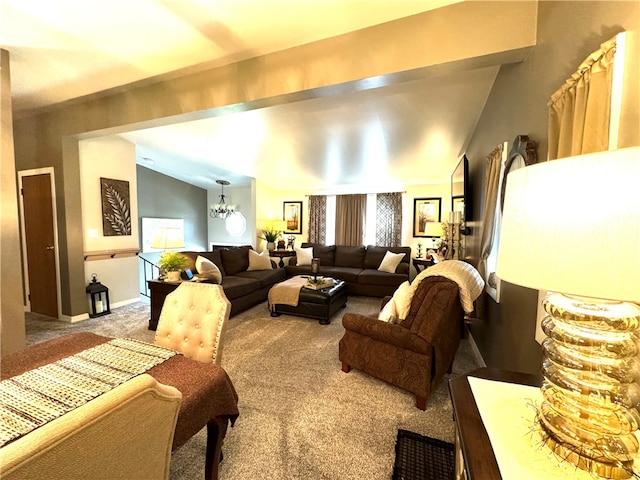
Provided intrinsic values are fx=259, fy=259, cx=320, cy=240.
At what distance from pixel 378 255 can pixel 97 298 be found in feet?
15.8

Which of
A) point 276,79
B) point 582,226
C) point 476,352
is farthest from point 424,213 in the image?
point 582,226

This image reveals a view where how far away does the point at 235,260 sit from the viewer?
473cm

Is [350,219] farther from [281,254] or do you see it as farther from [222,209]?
[222,209]

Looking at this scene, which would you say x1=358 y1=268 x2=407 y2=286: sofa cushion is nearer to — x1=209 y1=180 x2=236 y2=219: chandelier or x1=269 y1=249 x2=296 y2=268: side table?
x1=269 y1=249 x2=296 y2=268: side table

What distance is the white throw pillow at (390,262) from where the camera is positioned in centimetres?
503

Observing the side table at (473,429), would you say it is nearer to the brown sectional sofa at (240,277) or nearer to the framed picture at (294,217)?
the brown sectional sofa at (240,277)

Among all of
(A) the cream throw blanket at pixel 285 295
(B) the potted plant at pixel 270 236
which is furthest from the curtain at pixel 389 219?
(A) the cream throw blanket at pixel 285 295

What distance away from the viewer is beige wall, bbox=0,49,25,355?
2271 mm

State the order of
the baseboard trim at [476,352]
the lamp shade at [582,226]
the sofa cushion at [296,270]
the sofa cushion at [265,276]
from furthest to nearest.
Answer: the sofa cushion at [296,270] < the sofa cushion at [265,276] < the baseboard trim at [476,352] < the lamp shade at [582,226]

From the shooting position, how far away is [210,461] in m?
1.15

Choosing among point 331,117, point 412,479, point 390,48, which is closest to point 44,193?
point 331,117

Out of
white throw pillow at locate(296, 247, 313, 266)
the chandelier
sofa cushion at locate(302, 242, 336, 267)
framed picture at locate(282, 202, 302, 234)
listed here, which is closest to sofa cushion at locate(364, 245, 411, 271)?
sofa cushion at locate(302, 242, 336, 267)

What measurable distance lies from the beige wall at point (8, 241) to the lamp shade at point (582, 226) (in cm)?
365

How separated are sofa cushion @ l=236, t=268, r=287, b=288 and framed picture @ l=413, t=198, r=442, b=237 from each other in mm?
3020
